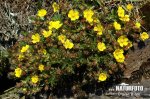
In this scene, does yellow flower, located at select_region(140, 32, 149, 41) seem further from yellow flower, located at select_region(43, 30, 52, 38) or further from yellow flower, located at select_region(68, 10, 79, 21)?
yellow flower, located at select_region(43, 30, 52, 38)

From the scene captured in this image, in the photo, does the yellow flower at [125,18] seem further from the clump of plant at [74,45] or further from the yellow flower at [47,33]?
the yellow flower at [47,33]

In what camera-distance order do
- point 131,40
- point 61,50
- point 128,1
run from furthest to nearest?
point 128,1 < point 131,40 < point 61,50

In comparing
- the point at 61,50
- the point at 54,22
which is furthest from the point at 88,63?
the point at 54,22

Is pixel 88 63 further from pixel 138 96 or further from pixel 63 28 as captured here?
pixel 138 96

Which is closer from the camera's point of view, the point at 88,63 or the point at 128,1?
the point at 88,63

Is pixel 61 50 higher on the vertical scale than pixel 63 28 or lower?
lower

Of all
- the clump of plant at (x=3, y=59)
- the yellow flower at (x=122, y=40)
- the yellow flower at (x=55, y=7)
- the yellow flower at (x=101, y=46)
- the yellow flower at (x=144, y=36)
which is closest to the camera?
the yellow flower at (x=101, y=46)

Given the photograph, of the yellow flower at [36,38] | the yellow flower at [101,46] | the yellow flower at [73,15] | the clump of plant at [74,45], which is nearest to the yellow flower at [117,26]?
the clump of plant at [74,45]

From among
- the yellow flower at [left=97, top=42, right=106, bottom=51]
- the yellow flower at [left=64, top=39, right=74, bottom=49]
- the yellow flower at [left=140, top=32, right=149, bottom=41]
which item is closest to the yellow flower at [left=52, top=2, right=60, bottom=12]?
the yellow flower at [left=64, top=39, right=74, bottom=49]
